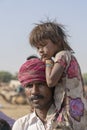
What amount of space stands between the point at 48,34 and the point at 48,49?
4.3 inches

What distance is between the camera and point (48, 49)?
11.3 feet

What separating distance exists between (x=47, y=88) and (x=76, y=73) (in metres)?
0.24

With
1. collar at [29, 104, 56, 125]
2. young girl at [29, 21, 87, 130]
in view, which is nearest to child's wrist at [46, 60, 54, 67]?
young girl at [29, 21, 87, 130]

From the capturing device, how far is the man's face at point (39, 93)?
3.42m

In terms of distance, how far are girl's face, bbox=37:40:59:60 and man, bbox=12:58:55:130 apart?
2.5 inches

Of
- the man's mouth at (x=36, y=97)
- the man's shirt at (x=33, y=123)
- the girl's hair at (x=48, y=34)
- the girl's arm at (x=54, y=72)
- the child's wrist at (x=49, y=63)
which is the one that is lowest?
the man's shirt at (x=33, y=123)

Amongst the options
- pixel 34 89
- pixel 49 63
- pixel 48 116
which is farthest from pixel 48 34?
pixel 48 116

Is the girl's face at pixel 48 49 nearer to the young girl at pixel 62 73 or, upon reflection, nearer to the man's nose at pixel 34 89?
the young girl at pixel 62 73

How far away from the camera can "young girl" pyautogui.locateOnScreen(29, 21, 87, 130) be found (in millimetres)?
3344

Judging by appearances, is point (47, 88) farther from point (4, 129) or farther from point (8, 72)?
point (8, 72)

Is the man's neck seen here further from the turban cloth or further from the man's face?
the turban cloth

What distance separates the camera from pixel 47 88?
3424 mm

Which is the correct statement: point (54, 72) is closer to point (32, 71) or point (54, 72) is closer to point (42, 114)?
point (32, 71)

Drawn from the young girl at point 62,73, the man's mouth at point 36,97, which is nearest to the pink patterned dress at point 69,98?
the young girl at point 62,73
